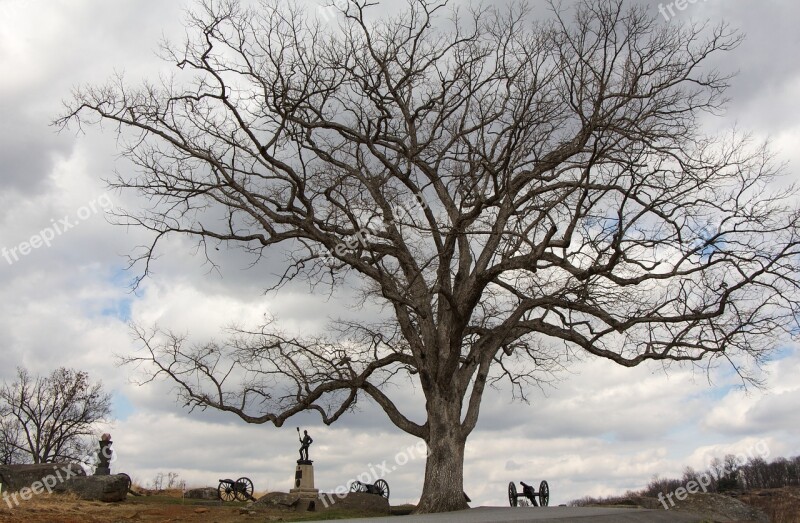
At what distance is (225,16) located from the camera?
17031mm

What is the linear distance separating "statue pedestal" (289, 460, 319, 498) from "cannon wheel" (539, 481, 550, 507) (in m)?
6.65

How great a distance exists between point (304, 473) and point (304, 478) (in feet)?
0.52

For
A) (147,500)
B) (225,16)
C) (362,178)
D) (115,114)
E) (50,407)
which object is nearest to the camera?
(225,16)

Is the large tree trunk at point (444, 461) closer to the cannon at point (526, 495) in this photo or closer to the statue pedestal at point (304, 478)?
the cannon at point (526, 495)

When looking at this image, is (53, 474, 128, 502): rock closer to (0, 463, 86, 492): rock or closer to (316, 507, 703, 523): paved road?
(0, 463, 86, 492): rock

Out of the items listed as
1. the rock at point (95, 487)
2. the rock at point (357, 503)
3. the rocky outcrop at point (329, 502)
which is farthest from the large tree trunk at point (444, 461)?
the rock at point (95, 487)

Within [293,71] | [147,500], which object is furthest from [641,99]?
[147,500]

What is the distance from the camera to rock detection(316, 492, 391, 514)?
20.0 m

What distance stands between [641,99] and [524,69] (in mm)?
2946

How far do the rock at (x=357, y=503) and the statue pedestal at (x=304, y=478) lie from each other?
52.8 inches

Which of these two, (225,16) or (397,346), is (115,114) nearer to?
(225,16)

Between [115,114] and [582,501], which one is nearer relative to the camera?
[115,114]

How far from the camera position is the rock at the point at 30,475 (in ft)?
69.9

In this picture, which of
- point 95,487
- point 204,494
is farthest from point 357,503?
point 95,487
